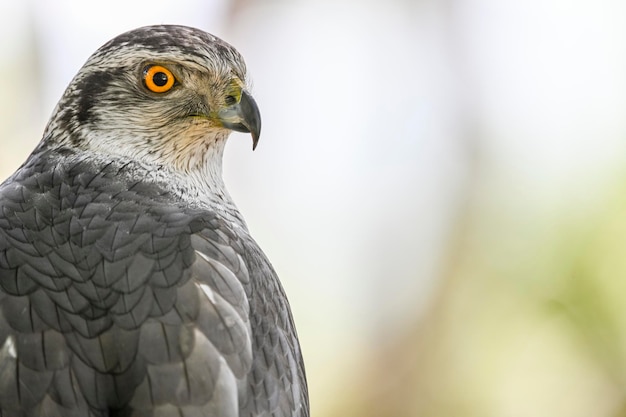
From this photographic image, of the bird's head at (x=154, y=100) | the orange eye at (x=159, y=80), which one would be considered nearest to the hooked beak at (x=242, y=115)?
the bird's head at (x=154, y=100)

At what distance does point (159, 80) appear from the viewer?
303cm

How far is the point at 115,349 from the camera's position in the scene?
2.31 meters

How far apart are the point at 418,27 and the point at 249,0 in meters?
1.10

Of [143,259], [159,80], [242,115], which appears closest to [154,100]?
[159,80]

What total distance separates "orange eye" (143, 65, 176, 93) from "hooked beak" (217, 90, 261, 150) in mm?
189

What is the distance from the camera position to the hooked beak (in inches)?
117

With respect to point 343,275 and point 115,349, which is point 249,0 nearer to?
point 343,275

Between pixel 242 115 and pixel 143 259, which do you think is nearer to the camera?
pixel 143 259

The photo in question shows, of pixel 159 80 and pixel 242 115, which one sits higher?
pixel 159 80

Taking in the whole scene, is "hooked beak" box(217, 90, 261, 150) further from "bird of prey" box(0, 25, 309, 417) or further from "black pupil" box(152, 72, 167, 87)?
"black pupil" box(152, 72, 167, 87)

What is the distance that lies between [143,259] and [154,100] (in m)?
0.75

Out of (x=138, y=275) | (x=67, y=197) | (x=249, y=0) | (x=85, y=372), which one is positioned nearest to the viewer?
(x=85, y=372)

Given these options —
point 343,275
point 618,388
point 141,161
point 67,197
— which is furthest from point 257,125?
point 618,388

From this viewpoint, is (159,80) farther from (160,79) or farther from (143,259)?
(143,259)
